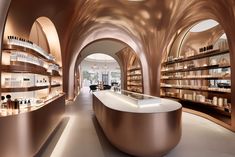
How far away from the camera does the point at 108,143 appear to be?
3.34m

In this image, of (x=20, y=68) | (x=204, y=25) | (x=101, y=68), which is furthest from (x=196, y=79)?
(x=101, y=68)

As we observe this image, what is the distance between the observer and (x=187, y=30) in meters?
6.86

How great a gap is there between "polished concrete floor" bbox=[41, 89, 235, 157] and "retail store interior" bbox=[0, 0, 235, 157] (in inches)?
0.8

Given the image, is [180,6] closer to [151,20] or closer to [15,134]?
[151,20]

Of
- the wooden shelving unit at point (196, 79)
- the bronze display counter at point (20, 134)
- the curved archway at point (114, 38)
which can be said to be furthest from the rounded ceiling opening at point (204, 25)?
the bronze display counter at point (20, 134)

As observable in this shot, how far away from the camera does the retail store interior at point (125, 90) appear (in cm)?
245

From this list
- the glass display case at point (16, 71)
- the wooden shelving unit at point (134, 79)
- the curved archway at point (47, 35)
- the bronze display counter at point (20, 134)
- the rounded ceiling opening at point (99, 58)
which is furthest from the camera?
the rounded ceiling opening at point (99, 58)

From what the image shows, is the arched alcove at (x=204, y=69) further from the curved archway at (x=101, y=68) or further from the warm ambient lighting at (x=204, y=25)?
the curved archway at (x=101, y=68)

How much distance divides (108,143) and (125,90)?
283 centimetres

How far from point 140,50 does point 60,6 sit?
5.88m

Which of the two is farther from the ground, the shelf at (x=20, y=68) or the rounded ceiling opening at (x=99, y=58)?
the rounded ceiling opening at (x=99, y=58)

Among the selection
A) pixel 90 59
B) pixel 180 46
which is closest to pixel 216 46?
pixel 180 46

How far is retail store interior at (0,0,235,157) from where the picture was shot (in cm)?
245

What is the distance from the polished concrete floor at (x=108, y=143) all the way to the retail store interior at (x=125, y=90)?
0.06ft
